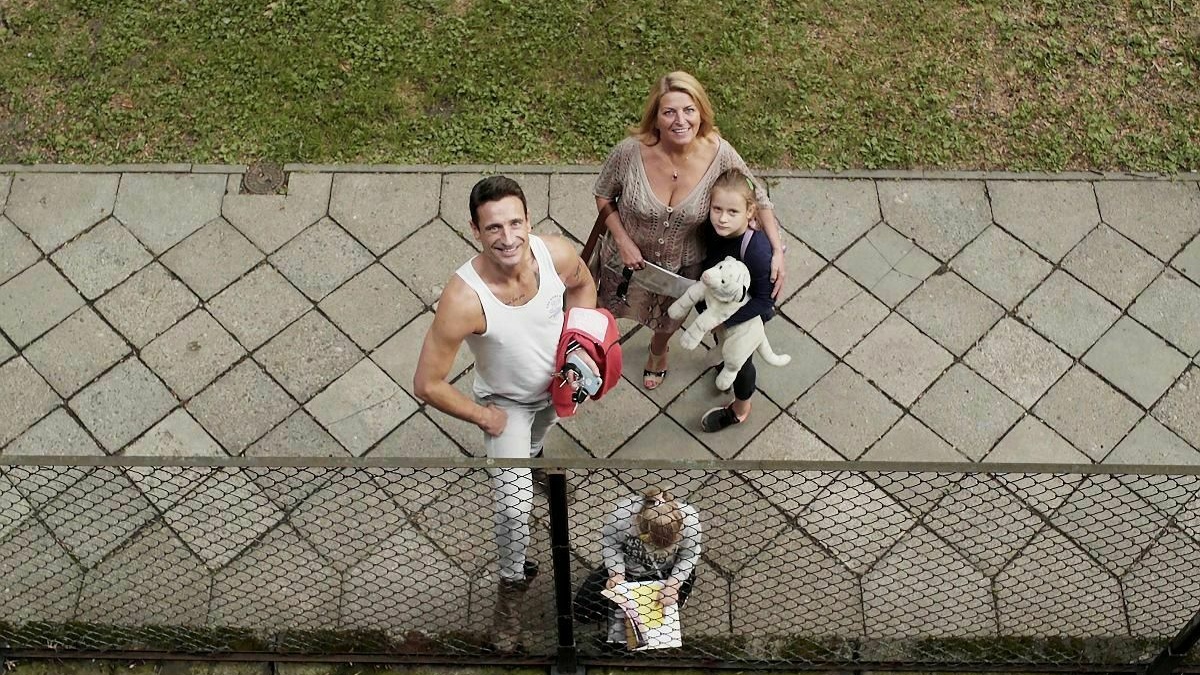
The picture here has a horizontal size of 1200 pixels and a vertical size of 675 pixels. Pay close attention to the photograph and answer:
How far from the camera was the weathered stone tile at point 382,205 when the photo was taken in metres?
5.70

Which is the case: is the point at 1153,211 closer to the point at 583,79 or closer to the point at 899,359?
the point at 899,359

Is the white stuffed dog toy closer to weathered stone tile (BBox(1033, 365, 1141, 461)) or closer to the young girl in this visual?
the young girl

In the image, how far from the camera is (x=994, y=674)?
443 centimetres

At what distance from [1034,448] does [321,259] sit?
3857 mm

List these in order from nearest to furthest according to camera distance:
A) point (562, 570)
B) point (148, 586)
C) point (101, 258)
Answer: point (562, 570), point (148, 586), point (101, 258)

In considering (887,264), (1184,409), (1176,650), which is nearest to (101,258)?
(887,264)

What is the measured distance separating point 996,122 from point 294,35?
4461mm

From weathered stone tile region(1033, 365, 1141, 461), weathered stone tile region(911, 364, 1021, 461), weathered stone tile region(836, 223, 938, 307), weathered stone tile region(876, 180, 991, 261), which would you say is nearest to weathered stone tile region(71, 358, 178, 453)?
weathered stone tile region(836, 223, 938, 307)

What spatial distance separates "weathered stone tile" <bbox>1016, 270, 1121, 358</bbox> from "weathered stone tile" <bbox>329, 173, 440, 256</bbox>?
3350 mm

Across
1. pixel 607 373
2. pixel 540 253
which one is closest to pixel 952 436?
pixel 607 373

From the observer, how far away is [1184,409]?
5.14 meters

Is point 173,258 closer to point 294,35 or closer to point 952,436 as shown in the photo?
point 294,35

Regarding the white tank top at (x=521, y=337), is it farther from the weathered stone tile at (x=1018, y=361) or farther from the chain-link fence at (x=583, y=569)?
the weathered stone tile at (x=1018, y=361)

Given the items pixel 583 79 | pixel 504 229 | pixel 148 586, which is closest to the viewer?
pixel 504 229
